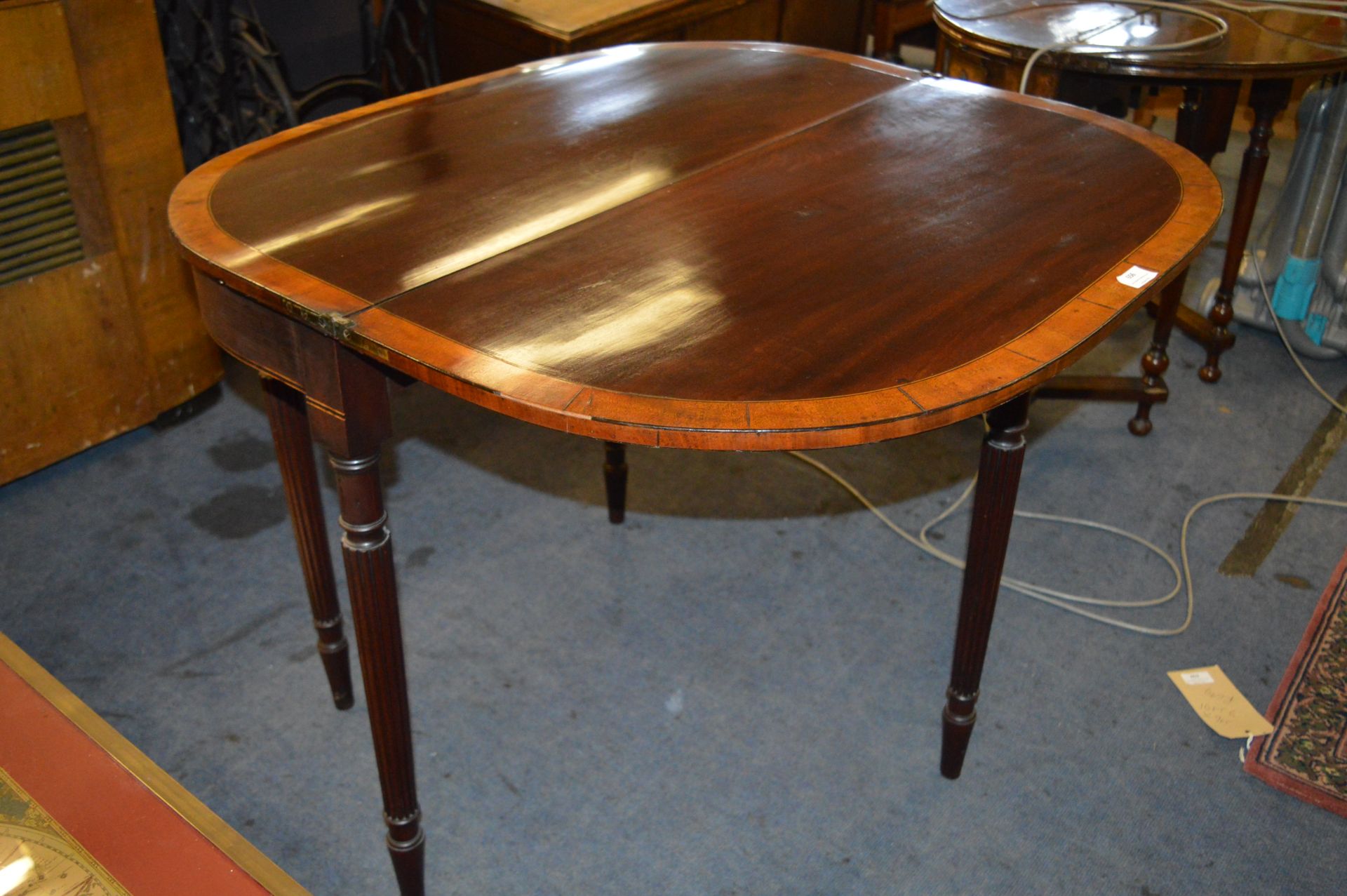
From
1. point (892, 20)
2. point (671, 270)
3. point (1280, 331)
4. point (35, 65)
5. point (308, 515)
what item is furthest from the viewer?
point (892, 20)

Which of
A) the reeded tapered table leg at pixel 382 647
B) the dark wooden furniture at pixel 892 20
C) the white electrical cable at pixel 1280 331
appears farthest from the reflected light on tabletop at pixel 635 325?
the dark wooden furniture at pixel 892 20

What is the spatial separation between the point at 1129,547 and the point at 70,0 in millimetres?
2106

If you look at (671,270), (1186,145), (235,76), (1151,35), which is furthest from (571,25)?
(671,270)

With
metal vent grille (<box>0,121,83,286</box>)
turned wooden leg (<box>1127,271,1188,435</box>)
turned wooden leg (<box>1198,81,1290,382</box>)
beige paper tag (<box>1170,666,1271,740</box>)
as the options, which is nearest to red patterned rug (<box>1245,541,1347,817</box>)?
beige paper tag (<box>1170,666,1271,740</box>)

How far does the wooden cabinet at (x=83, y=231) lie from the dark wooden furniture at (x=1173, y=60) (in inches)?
60.3

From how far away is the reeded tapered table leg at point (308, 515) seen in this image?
5.13 feet

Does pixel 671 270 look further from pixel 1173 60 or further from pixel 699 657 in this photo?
pixel 1173 60

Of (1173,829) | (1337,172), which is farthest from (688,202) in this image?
(1337,172)

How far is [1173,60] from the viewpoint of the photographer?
201cm

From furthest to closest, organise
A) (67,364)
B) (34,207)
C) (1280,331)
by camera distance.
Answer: (1280,331) < (67,364) < (34,207)

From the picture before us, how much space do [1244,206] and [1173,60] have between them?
56 cm

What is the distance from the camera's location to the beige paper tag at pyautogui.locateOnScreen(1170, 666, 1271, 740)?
5.91ft

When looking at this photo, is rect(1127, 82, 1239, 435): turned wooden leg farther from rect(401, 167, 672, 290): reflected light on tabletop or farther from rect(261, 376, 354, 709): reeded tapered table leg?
rect(261, 376, 354, 709): reeded tapered table leg

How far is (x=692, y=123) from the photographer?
168 centimetres
